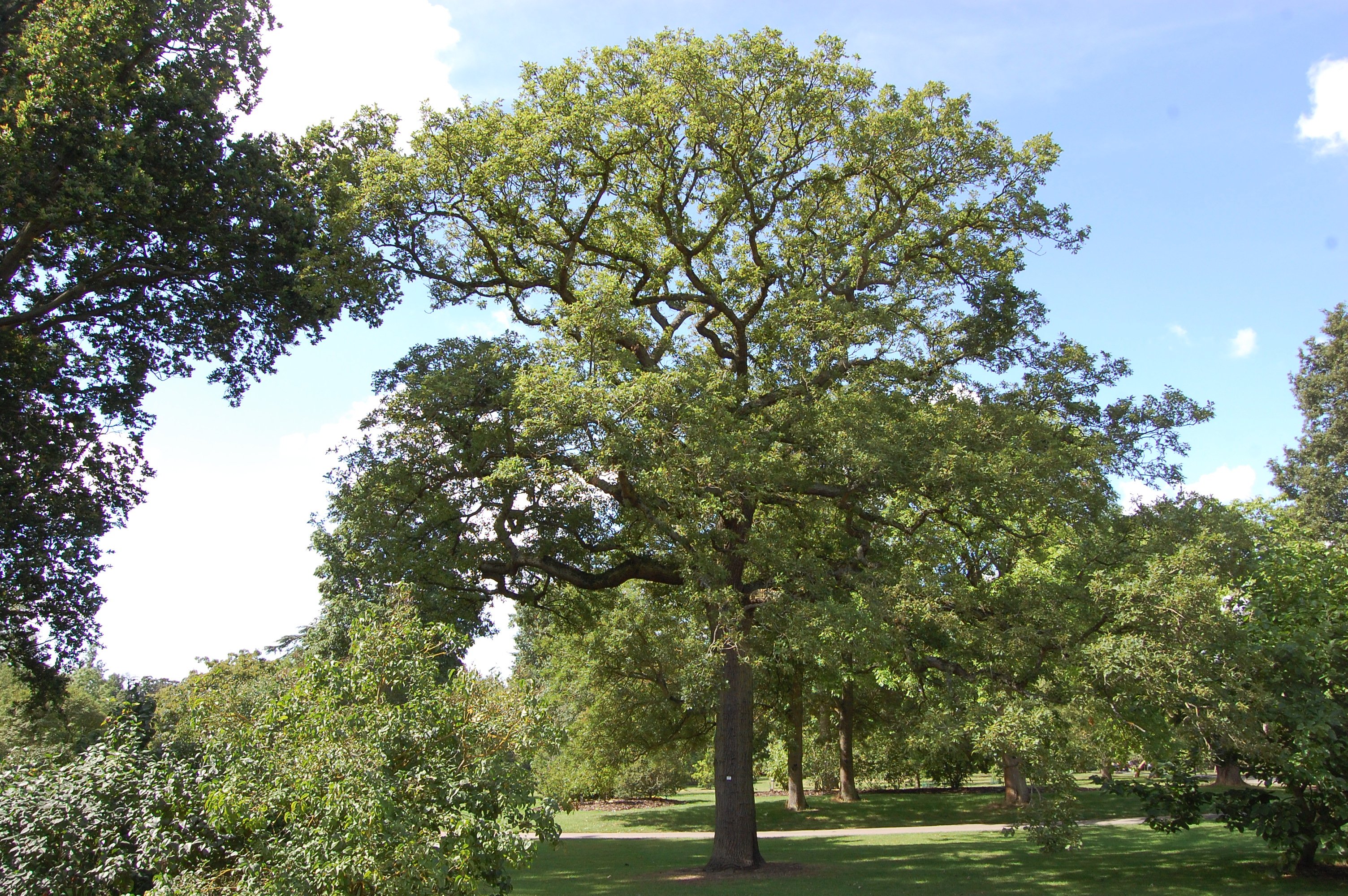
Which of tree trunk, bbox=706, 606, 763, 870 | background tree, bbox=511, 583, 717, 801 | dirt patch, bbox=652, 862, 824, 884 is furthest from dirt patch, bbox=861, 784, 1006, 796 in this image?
tree trunk, bbox=706, 606, 763, 870

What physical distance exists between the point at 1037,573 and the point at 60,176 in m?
21.7

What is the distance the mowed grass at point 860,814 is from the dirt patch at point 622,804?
5.16 ft

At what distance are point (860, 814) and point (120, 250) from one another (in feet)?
87.8

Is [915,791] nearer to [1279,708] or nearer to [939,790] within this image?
[939,790]

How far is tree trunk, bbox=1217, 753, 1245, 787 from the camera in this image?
1313 centimetres

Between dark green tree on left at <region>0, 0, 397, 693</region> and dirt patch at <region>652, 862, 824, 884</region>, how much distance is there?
483 inches

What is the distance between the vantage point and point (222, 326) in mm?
18484

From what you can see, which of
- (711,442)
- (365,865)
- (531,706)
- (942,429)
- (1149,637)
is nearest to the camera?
(365,865)

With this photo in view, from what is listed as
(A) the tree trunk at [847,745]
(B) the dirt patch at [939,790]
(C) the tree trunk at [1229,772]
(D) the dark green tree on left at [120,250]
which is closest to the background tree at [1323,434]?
(B) the dirt patch at [939,790]

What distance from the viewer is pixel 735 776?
676 inches

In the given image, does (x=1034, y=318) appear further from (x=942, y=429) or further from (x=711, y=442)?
(x=711, y=442)

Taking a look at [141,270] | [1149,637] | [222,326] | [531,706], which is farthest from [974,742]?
[141,270]

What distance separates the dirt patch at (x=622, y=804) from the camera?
37469 millimetres

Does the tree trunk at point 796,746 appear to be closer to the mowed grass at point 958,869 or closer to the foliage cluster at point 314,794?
the mowed grass at point 958,869
